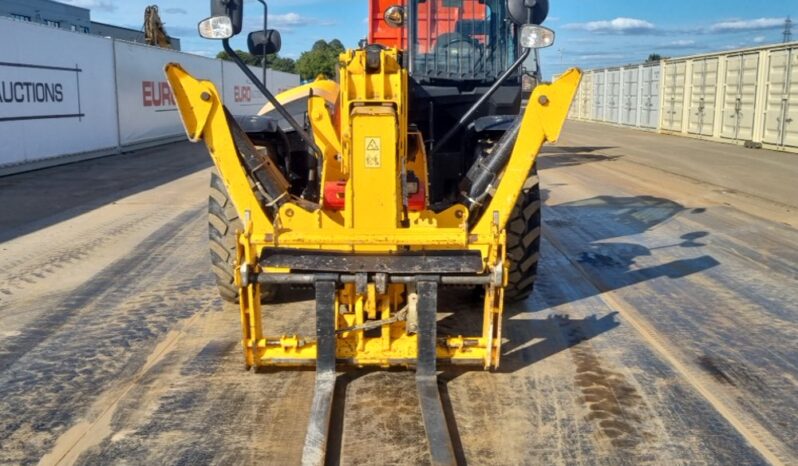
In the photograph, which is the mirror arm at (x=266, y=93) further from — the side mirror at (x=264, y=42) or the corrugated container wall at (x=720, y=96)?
the corrugated container wall at (x=720, y=96)

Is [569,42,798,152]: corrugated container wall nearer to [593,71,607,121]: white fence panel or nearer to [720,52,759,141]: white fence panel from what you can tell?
[720,52,759,141]: white fence panel

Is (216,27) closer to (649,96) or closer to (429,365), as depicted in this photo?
(429,365)

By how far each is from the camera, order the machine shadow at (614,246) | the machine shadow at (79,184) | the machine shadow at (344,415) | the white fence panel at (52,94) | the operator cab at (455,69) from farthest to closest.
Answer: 1. the white fence panel at (52,94)
2. the machine shadow at (79,184)
3. the machine shadow at (614,246)
4. the operator cab at (455,69)
5. the machine shadow at (344,415)

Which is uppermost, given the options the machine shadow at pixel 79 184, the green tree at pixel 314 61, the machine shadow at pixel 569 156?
the green tree at pixel 314 61

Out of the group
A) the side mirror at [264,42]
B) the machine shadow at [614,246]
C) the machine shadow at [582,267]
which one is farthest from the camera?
→ the machine shadow at [614,246]

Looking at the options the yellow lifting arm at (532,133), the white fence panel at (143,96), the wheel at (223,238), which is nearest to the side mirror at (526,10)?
the yellow lifting arm at (532,133)

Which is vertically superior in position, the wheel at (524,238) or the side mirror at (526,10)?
the side mirror at (526,10)

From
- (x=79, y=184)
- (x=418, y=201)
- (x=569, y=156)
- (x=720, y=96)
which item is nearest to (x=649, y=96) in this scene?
(x=720, y=96)

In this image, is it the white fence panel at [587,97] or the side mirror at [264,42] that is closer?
the side mirror at [264,42]

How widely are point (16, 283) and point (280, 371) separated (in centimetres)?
336

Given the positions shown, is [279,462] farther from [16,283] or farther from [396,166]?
[16,283]

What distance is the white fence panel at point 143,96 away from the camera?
19562mm

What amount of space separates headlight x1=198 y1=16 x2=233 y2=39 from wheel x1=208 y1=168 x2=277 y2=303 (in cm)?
135

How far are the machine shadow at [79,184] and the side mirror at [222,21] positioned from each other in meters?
5.15
